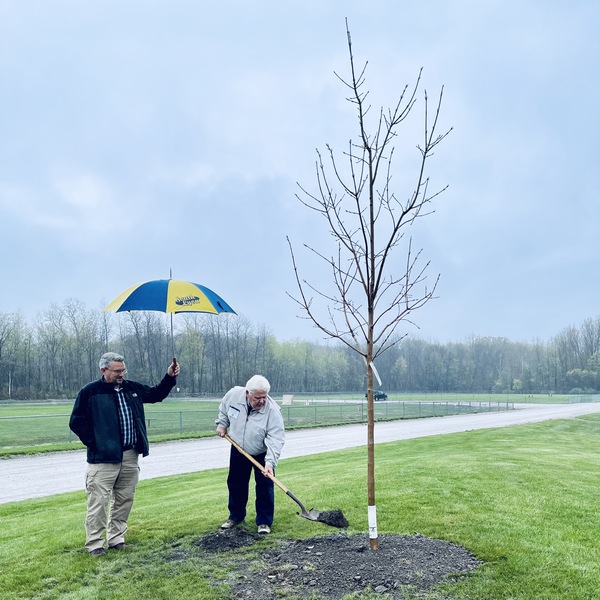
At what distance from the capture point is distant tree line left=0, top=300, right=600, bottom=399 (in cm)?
7962

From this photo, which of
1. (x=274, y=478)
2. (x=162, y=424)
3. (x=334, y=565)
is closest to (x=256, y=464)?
(x=274, y=478)

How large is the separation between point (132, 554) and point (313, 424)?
2634 cm

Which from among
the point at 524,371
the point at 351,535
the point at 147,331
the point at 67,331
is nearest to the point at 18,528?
the point at 351,535

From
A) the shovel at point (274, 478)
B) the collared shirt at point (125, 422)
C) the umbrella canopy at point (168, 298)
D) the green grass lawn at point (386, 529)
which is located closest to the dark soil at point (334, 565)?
the green grass lawn at point (386, 529)

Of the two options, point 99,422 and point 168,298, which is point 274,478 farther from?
point 168,298

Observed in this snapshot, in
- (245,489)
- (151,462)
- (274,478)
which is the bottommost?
(151,462)

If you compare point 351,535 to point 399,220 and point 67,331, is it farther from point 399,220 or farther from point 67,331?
point 67,331

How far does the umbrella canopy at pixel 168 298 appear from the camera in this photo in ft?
19.5

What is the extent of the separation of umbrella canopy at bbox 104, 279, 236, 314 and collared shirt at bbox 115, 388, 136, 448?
35.4 inches

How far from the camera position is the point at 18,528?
7617 millimetres

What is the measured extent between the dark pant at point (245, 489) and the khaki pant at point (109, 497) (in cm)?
104

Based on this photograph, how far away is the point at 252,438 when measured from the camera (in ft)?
19.7

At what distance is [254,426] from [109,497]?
161 centimetres

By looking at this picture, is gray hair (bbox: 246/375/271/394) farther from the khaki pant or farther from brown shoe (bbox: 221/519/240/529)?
brown shoe (bbox: 221/519/240/529)
